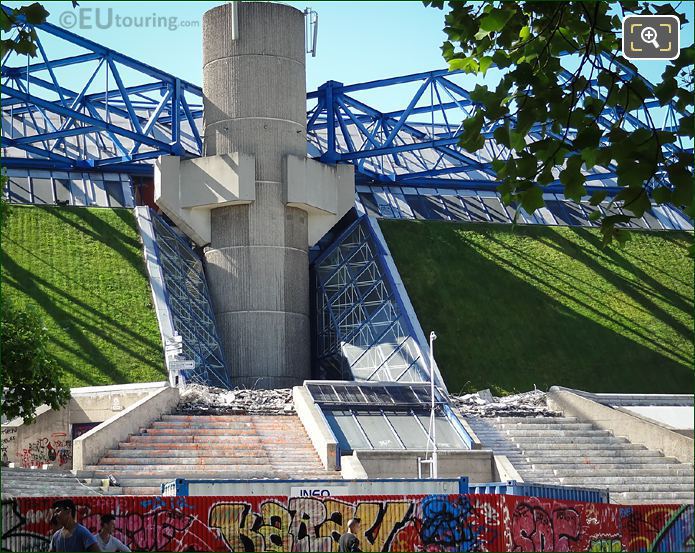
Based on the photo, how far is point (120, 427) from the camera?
39844 mm

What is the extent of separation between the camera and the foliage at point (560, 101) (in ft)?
40.2

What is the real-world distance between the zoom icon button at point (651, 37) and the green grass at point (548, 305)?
4098 centimetres

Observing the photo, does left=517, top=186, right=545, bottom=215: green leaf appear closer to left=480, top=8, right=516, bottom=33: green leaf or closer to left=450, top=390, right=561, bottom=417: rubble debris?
left=480, top=8, right=516, bottom=33: green leaf

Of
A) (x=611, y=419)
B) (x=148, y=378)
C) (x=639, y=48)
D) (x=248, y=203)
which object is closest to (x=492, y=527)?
(x=639, y=48)

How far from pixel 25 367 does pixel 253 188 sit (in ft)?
62.3

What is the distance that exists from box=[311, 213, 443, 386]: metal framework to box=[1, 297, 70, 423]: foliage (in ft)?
54.7

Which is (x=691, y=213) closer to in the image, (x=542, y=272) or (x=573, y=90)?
(x=573, y=90)

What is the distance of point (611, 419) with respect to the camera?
4591cm

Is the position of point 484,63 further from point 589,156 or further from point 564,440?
point 564,440

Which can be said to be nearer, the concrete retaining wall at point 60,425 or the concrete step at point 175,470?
the concrete step at point 175,470

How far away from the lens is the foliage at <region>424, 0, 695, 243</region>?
12.2m

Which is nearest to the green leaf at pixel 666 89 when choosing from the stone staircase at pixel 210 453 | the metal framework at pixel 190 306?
the stone staircase at pixel 210 453

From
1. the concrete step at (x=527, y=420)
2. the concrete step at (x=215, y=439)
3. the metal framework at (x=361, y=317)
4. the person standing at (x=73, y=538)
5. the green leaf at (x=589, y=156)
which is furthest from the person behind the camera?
the metal framework at (x=361, y=317)

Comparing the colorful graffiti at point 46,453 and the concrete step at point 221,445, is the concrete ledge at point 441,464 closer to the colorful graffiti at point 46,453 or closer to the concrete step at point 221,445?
the concrete step at point 221,445
